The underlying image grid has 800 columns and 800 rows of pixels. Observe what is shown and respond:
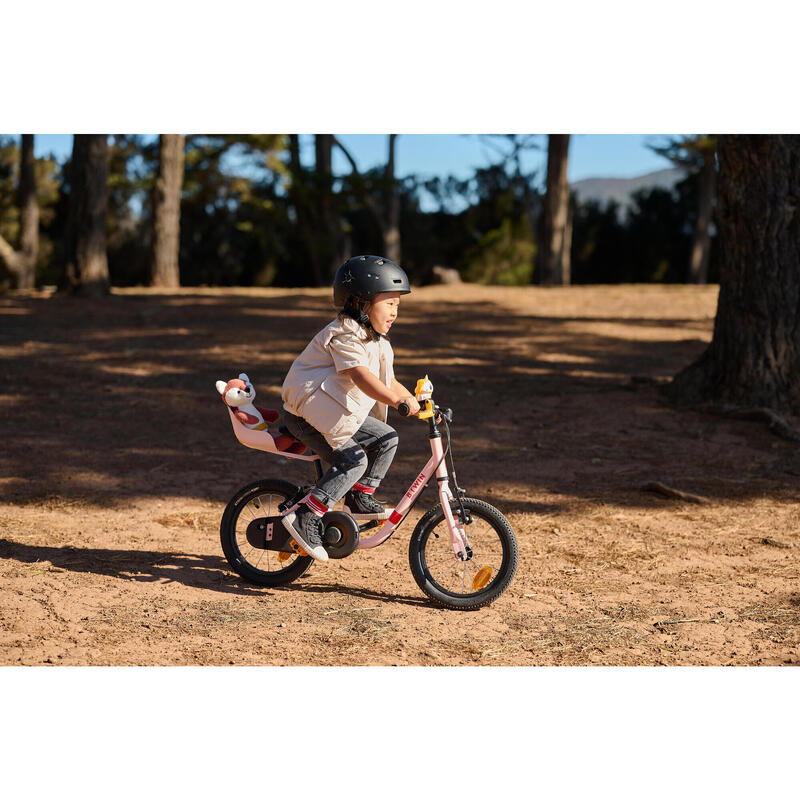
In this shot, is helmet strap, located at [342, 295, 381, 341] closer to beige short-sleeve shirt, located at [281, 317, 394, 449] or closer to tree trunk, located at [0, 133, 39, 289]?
beige short-sleeve shirt, located at [281, 317, 394, 449]

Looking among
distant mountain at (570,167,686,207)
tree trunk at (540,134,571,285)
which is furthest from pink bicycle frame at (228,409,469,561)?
distant mountain at (570,167,686,207)

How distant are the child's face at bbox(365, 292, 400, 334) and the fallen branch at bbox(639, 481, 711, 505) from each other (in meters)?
3.08

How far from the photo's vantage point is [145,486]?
6922mm

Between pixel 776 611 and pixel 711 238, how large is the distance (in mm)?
27809

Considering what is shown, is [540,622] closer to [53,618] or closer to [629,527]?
[629,527]

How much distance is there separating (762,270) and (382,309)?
564 cm

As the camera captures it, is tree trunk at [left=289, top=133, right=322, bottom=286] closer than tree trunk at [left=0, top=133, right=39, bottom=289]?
No

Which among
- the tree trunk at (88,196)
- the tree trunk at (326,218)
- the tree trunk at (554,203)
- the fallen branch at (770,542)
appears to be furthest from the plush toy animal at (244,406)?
the tree trunk at (326,218)

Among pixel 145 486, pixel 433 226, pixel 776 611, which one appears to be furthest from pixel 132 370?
pixel 433 226

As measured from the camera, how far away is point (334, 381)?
4703 mm

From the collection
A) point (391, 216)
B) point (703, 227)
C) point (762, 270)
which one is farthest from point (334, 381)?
point (703, 227)

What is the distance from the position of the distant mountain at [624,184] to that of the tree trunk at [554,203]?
963 cm

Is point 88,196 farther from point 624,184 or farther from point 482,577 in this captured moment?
point 624,184

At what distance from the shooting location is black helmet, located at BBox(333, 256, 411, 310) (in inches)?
182
